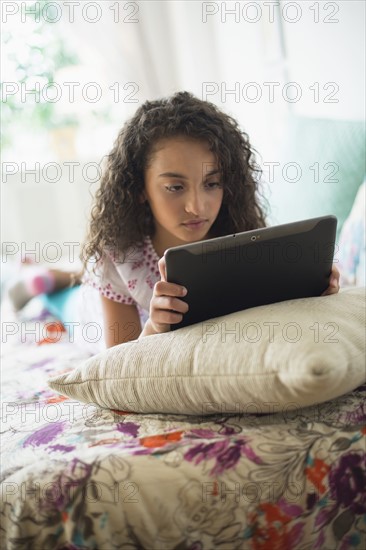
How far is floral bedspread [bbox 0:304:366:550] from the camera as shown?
2.71 feet

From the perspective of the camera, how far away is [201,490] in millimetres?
829

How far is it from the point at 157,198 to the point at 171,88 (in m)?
2.21

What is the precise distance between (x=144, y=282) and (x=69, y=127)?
2.62m

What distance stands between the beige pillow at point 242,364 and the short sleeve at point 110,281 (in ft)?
1.52

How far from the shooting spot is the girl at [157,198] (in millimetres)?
1367

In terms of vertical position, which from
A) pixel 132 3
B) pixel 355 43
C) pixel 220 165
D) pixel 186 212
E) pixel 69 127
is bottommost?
pixel 186 212

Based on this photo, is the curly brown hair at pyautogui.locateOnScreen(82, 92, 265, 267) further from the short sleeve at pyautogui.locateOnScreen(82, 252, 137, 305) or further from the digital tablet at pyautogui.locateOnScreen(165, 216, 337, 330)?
the digital tablet at pyautogui.locateOnScreen(165, 216, 337, 330)

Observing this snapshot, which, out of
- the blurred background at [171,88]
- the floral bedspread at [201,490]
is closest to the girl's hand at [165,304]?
the floral bedspread at [201,490]

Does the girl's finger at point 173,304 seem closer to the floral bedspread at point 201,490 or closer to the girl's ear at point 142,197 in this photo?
the floral bedspread at point 201,490

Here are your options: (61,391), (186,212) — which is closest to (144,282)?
(186,212)

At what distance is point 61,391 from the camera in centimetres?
105

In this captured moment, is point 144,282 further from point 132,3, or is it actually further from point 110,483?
point 132,3

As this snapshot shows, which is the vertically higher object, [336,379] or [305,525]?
[336,379]

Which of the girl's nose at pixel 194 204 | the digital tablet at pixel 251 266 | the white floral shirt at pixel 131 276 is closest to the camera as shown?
the digital tablet at pixel 251 266
